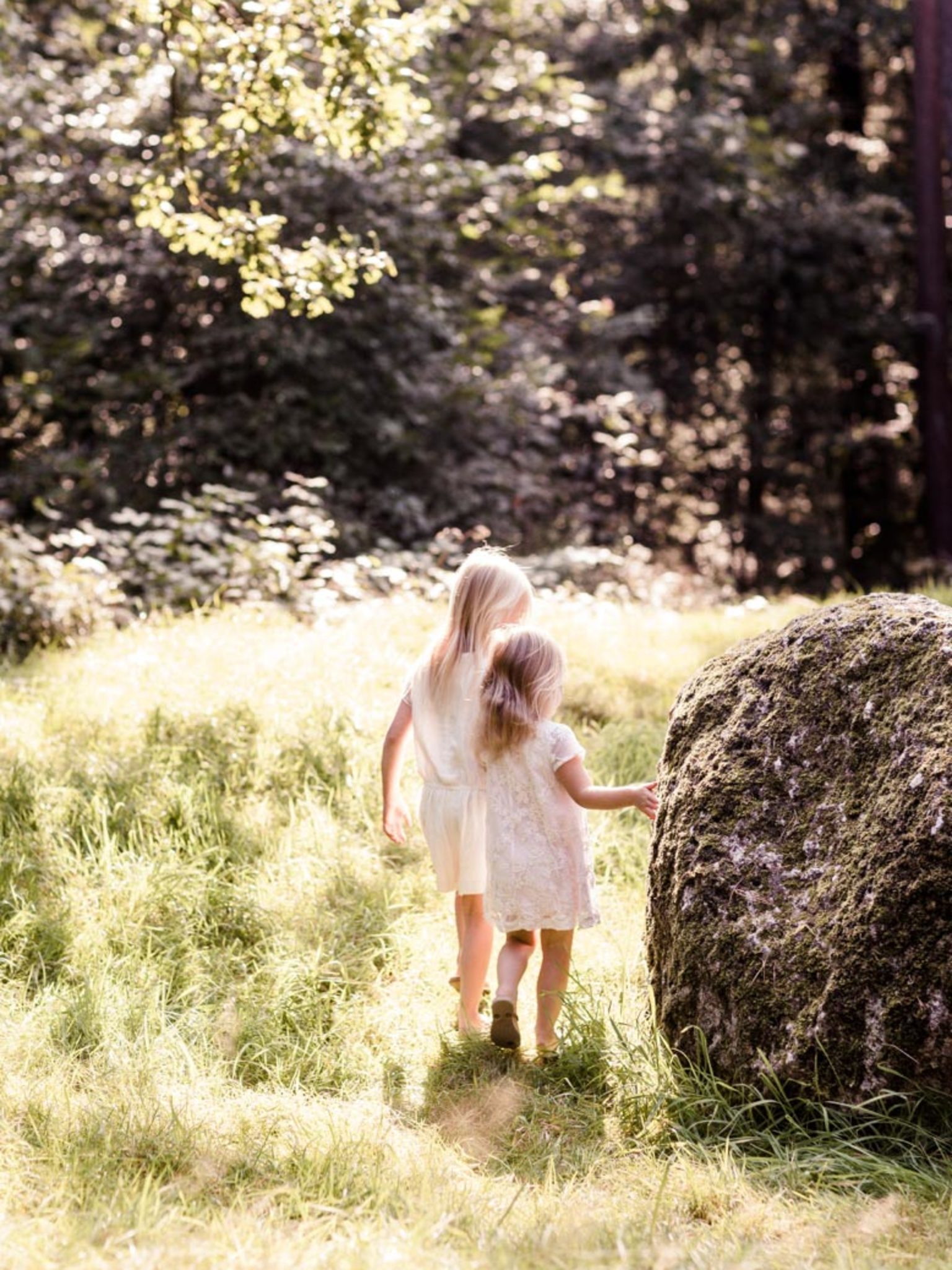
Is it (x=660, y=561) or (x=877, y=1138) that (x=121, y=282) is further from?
(x=877, y=1138)

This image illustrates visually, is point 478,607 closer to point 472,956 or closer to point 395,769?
point 395,769

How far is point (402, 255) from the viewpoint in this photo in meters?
11.1

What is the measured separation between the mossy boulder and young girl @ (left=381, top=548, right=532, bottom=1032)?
0.62 m

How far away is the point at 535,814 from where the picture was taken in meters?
3.89

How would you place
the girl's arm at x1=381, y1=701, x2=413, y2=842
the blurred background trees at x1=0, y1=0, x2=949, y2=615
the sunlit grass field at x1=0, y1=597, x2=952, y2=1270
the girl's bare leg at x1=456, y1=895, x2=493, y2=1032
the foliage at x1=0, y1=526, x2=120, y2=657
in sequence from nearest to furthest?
1. the sunlit grass field at x1=0, y1=597, x2=952, y2=1270
2. the girl's bare leg at x1=456, y1=895, x2=493, y2=1032
3. the girl's arm at x1=381, y1=701, x2=413, y2=842
4. the foliage at x1=0, y1=526, x2=120, y2=657
5. the blurred background trees at x1=0, y1=0, x2=949, y2=615

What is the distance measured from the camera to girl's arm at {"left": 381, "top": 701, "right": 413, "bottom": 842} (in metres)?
4.20

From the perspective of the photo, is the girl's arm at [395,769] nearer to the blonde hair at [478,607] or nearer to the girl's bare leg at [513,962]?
the blonde hair at [478,607]

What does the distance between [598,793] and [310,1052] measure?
48.1 inches

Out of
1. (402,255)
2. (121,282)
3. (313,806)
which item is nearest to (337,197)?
(402,255)

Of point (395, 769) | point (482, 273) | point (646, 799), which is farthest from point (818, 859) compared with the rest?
point (482, 273)

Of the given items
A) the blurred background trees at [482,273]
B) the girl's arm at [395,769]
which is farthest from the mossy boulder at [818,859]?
the blurred background trees at [482,273]

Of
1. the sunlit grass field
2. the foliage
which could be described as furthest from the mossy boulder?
the foliage

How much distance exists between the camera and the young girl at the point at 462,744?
4.04 metres

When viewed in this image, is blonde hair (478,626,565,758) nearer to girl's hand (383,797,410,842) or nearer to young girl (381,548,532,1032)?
young girl (381,548,532,1032)
